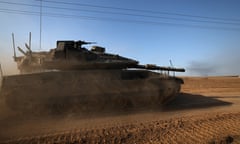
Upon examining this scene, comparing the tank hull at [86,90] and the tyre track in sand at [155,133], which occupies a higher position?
the tank hull at [86,90]

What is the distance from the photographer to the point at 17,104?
8.02m

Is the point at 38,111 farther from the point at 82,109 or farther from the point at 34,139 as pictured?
the point at 34,139

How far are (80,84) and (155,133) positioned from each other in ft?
13.0

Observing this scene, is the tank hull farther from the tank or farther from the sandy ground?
the sandy ground

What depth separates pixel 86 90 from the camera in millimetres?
8828

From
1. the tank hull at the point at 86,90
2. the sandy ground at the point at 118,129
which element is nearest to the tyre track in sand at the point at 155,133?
the sandy ground at the point at 118,129

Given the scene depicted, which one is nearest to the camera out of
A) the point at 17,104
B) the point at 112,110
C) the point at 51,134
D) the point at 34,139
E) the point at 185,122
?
the point at 34,139

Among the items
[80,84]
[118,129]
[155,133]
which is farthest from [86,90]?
[155,133]

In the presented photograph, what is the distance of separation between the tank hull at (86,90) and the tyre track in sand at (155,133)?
212 cm

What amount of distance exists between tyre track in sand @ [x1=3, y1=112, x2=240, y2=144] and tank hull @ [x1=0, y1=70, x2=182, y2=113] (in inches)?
83.3

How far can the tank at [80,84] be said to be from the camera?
8.17m

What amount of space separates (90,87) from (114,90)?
992 mm

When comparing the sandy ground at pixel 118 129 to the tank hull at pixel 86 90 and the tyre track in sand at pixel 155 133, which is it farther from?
the tank hull at pixel 86 90

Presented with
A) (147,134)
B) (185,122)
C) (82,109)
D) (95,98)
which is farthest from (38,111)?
(185,122)
